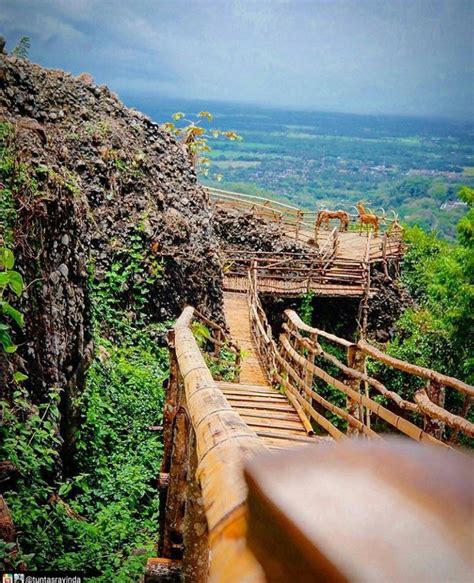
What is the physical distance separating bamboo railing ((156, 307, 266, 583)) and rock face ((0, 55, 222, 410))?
7.62ft

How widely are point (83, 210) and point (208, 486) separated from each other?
5337 mm

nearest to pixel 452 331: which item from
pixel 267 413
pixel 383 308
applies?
pixel 383 308

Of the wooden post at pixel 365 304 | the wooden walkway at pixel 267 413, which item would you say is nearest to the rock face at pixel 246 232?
the wooden post at pixel 365 304

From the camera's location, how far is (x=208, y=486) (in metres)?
0.67

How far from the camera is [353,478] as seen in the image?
408 mm

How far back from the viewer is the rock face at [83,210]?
4051mm

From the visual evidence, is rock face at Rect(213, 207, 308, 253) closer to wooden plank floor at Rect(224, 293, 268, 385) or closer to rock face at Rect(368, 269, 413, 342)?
rock face at Rect(368, 269, 413, 342)

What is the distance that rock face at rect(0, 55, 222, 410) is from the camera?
405cm

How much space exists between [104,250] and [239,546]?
7.10 meters

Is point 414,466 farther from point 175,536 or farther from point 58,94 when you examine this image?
point 58,94

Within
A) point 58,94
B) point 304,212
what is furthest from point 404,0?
point 58,94

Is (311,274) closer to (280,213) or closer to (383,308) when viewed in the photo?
(383,308)

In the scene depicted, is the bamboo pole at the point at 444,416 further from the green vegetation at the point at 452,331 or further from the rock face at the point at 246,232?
the rock face at the point at 246,232

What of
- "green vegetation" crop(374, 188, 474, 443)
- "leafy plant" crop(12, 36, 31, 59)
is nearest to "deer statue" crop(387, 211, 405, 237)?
"green vegetation" crop(374, 188, 474, 443)
